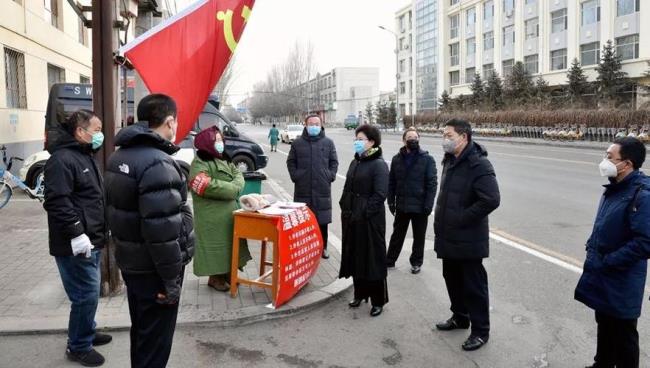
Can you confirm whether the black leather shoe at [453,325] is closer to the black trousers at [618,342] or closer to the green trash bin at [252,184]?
the black trousers at [618,342]

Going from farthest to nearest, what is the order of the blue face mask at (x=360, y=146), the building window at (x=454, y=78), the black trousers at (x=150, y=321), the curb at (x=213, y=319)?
1. the building window at (x=454, y=78)
2. the blue face mask at (x=360, y=146)
3. the curb at (x=213, y=319)
4. the black trousers at (x=150, y=321)

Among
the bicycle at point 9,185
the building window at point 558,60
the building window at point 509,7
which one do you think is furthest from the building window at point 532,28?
the bicycle at point 9,185

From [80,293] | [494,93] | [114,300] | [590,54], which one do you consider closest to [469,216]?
[80,293]

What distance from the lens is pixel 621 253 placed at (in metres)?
3.53

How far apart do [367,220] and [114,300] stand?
2.55m

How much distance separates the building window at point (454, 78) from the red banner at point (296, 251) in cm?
6337

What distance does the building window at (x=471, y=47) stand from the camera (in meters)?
61.9

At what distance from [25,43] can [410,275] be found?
13.9 meters

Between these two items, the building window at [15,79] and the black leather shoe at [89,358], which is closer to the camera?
the black leather shoe at [89,358]

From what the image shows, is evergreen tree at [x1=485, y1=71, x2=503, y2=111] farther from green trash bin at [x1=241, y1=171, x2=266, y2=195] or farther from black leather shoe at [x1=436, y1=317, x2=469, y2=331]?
black leather shoe at [x1=436, y1=317, x2=469, y2=331]

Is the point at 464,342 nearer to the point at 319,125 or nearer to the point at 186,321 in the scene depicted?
the point at 186,321

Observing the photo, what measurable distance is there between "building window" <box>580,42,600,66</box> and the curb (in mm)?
45673

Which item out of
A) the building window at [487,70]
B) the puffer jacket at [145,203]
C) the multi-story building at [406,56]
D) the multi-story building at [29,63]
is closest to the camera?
the puffer jacket at [145,203]

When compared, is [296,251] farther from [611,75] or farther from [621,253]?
[611,75]
